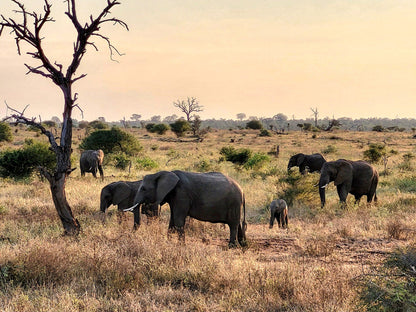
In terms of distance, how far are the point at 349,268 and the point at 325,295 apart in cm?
164

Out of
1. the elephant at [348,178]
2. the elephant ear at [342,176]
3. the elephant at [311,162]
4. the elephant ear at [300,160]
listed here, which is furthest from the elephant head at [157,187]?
the elephant ear at [300,160]

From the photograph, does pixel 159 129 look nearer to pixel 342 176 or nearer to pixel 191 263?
pixel 342 176

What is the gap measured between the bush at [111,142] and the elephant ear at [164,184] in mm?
23548

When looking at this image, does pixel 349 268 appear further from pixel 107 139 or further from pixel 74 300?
pixel 107 139

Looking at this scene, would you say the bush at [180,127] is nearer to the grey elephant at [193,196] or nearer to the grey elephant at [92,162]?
the grey elephant at [92,162]

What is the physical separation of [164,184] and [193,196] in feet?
2.22

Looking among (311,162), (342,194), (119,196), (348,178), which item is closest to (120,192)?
(119,196)

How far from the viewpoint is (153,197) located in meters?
7.94

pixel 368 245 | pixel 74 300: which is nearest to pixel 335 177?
pixel 368 245

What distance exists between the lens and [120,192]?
414 inches

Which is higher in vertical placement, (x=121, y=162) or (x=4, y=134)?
(x=4, y=134)

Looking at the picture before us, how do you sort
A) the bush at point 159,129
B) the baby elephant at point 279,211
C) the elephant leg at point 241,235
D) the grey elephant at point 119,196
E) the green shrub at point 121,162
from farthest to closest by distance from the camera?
the bush at point 159,129 → the green shrub at point 121,162 → the baby elephant at point 279,211 → the grey elephant at point 119,196 → the elephant leg at point 241,235

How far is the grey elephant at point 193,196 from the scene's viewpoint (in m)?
7.87

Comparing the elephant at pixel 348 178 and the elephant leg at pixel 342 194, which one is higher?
the elephant at pixel 348 178
